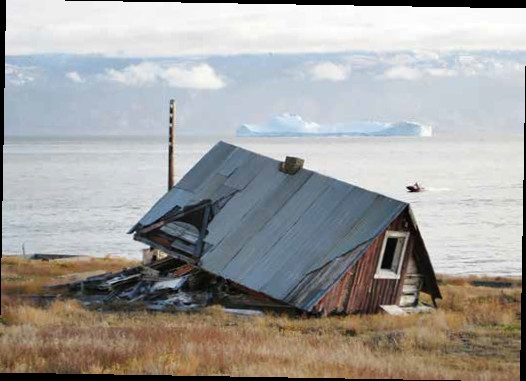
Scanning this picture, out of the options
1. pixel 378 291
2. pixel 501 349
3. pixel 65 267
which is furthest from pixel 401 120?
pixel 65 267

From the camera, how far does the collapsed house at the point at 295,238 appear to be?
59.9ft

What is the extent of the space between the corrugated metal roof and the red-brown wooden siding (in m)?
0.22

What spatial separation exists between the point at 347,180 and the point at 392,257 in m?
1.66

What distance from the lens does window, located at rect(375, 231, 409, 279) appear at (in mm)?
18766

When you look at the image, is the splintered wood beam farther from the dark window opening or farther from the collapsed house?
the dark window opening

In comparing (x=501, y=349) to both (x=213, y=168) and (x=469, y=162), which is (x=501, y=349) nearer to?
(x=469, y=162)

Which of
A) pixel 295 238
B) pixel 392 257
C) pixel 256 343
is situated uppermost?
pixel 295 238

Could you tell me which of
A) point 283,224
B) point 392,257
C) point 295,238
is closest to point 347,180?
point 283,224

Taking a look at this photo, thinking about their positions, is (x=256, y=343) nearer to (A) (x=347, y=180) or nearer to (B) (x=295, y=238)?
(B) (x=295, y=238)

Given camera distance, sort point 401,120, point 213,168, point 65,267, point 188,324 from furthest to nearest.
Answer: point 65,267 → point 213,168 → point 401,120 → point 188,324

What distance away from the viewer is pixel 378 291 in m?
18.8

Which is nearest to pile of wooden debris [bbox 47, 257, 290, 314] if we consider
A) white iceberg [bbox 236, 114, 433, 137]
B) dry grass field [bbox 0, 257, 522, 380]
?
dry grass field [bbox 0, 257, 522, 380]

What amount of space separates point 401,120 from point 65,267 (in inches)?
376

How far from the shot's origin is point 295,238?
19.0 meters
